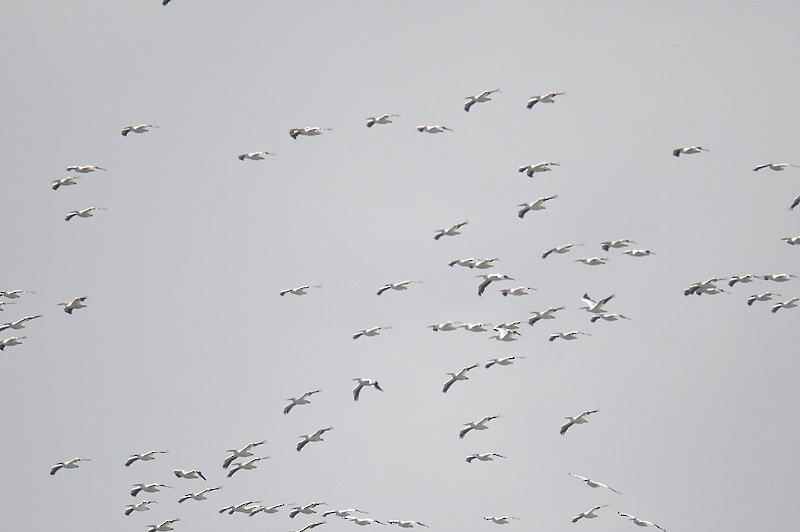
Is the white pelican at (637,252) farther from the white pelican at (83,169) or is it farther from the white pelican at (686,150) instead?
the white pelican at (83,169)

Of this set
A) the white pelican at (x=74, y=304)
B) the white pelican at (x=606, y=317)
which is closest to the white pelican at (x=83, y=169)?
the white pelican at (x=74, y=304)

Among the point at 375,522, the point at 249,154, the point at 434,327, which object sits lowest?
the point at 375,522

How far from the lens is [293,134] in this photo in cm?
9525

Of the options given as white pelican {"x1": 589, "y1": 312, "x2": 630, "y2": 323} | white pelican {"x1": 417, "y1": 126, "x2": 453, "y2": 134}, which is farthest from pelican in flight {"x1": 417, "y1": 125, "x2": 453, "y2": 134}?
white pelican {"x1": 589, "y1": 312, "x2": 630, "y2": 323}

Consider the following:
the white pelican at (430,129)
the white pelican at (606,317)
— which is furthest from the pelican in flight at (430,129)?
the white pelican at (606,317)

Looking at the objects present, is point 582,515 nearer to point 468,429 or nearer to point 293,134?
point 468,429

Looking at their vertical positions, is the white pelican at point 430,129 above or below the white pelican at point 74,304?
above

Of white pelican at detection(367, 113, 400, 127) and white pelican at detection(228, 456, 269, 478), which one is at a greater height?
white pelican at detection(367, 113, 400, 127)

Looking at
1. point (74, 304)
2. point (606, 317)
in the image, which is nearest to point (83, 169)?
point (74, 304)

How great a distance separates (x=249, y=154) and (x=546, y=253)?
51.0ft

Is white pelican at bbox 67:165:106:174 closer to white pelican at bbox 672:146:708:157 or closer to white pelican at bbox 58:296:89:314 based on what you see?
white pelican at bbox 58:296:89:314

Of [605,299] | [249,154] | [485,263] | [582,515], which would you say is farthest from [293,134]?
[582,515]

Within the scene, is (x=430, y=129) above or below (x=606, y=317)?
above

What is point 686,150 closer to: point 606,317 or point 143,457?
point 606,317
